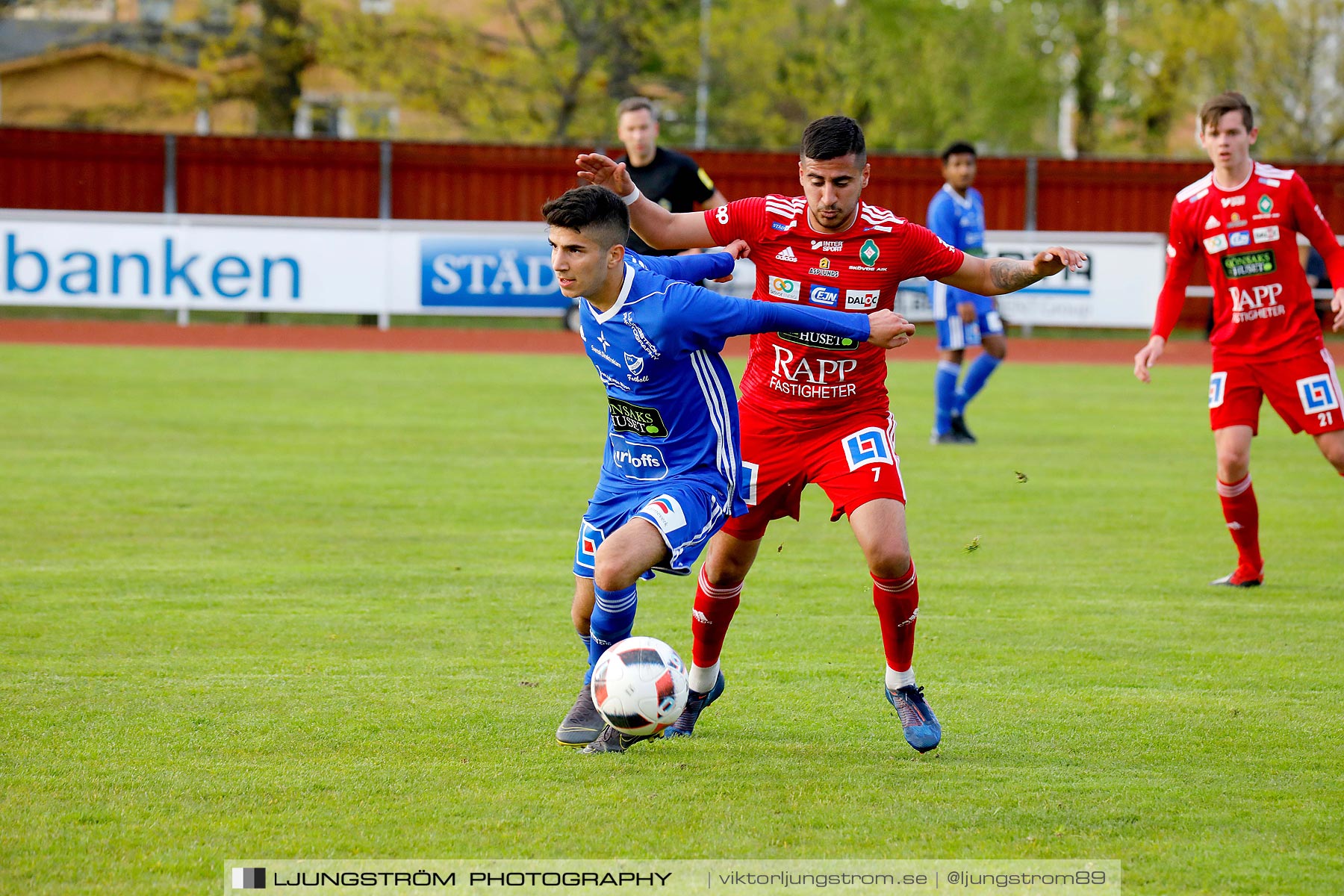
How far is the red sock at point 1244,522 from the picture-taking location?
7.36 meters

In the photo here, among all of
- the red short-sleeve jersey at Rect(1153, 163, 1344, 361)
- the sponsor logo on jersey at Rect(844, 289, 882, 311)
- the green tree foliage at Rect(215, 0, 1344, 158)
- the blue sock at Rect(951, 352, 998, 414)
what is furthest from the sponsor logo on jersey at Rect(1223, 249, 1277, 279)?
the green tree foliage at Rect(215, 0, 1344, 158)

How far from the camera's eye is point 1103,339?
24.4 meters

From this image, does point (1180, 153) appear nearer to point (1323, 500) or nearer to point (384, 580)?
point (1323, 500)

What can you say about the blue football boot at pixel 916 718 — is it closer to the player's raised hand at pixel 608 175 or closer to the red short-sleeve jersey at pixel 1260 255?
the player's raised hand at pixel 608 175

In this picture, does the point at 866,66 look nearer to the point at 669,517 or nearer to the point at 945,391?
the point at 945,391

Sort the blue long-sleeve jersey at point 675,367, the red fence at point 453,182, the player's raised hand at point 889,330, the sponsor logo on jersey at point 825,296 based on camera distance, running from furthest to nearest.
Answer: the red fence at point 453,182 < the sponsor logo on jersey at point 825,296 < the blue long-sleeve jersey at point 675,367 < the player's raised hand at point 889,330

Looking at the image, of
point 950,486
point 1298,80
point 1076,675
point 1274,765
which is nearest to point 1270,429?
point 950,486

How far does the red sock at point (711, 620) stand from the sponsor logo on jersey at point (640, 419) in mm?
573

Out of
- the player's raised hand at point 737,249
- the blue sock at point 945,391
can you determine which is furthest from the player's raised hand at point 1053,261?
the blue sock at point 945,391

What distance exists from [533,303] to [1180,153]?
2966 cm

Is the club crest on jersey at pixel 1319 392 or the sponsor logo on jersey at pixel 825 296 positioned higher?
the sponsor logo on jersey at pixel 825 296

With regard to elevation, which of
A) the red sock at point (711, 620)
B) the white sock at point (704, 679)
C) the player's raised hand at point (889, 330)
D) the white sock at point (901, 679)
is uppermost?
the player's raised hand at point (889, 330)

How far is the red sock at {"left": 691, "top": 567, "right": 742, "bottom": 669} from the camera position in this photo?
16.9ft

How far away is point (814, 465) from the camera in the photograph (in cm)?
505
